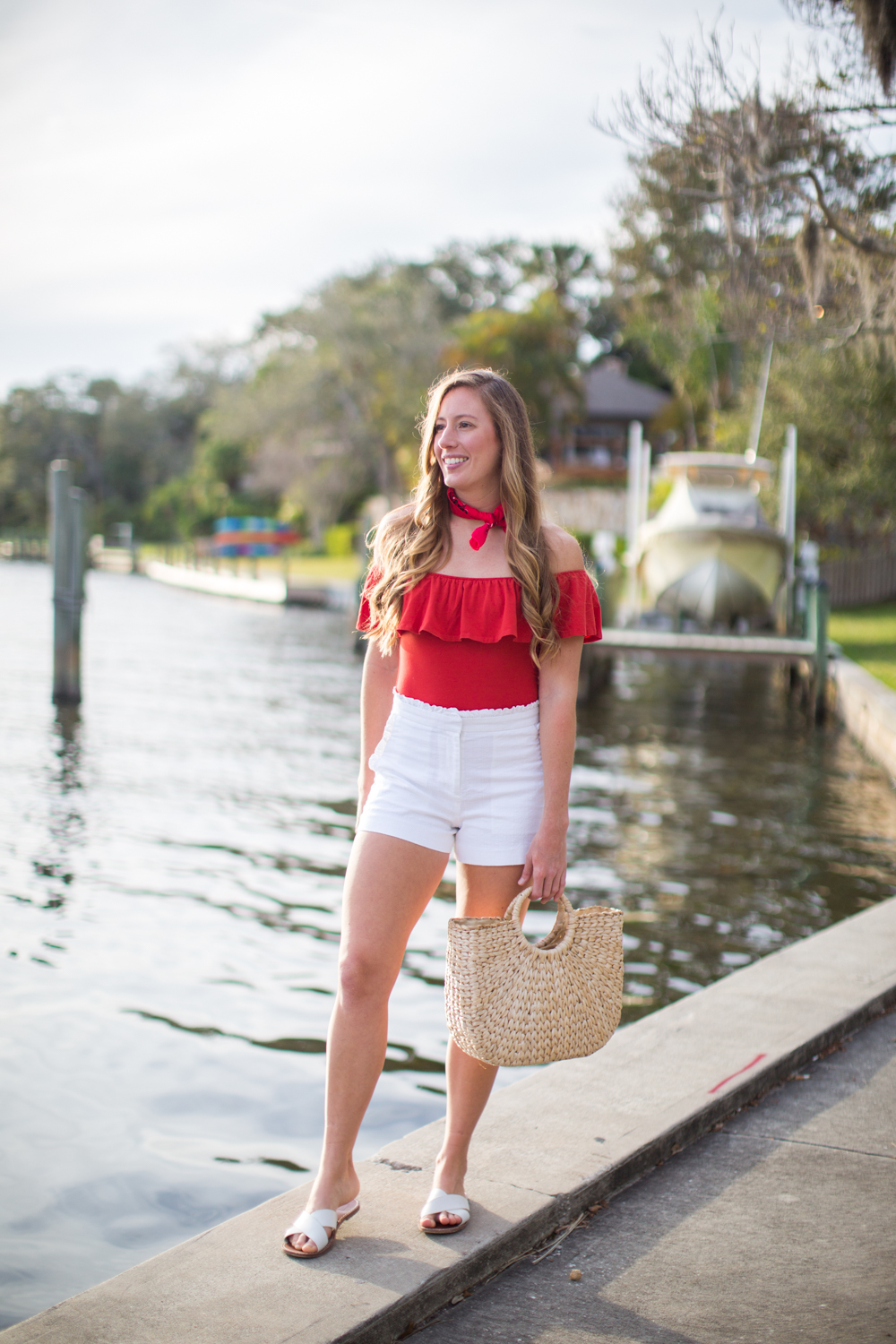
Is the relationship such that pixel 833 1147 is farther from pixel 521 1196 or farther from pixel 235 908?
pixel 235 908

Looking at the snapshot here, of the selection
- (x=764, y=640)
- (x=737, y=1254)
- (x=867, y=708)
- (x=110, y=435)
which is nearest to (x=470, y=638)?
(x=737, y=1254)

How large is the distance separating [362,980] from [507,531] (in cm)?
109

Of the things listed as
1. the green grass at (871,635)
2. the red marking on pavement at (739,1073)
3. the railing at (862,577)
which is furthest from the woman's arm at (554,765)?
the railing at (862,577)

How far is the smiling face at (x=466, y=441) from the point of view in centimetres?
301

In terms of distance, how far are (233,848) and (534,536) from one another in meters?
5.85

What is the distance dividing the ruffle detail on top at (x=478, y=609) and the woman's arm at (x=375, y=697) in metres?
0.12

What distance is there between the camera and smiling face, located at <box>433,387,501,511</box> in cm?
301

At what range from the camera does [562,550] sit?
10.1 feet

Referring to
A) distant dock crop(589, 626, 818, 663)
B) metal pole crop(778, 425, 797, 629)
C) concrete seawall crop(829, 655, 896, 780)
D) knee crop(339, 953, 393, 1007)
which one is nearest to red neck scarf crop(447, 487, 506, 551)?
knee crop(339, 953, 393, 1007)

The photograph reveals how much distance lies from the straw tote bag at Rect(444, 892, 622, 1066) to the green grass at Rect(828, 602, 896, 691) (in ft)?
39.5

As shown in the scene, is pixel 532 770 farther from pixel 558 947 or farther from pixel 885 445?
pixel 885 445

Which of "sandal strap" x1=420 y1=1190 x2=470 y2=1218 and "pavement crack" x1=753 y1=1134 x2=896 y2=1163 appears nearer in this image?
"sandal strap" x1=420 y1=1190 x2=470 y2=1218

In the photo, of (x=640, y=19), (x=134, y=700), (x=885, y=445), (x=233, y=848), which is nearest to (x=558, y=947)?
(x=233, y=848)

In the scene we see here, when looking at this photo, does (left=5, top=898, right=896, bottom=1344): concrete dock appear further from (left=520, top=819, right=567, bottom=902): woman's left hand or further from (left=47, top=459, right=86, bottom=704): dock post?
(left=47, top=459, right=86, bottom=704): dock post
